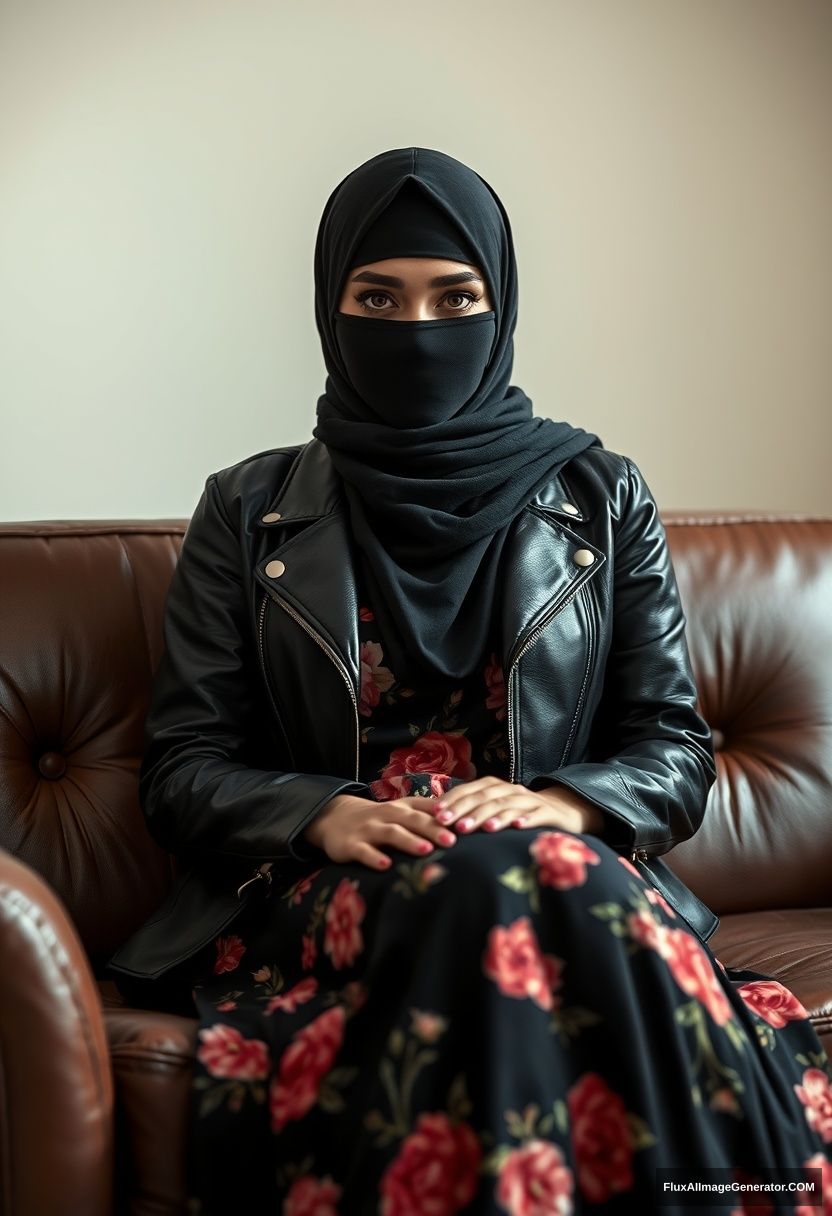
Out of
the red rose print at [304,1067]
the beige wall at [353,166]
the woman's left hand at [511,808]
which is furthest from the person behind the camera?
the beige wall at [353,166]

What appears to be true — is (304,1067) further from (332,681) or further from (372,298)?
(372,298)

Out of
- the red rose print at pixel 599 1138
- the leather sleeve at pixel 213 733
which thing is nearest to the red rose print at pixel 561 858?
the red rose print at pixel 599 1138

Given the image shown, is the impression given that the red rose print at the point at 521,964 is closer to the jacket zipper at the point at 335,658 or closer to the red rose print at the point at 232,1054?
the red rose print at the point at 232,1054

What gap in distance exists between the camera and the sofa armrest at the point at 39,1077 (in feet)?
3.13

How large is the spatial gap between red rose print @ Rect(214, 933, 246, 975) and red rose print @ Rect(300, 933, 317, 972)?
0.41ft

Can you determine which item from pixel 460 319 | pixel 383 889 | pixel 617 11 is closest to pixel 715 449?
pixel 617 11

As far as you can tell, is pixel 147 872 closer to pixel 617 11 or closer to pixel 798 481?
pixel 798 481

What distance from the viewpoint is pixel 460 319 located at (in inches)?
55.9

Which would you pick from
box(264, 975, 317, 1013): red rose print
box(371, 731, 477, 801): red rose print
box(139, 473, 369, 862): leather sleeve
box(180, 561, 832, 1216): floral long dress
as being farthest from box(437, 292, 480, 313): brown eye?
box(264, 975, 317, 1013): red rose print

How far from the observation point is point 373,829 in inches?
44.8

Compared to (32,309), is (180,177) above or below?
above

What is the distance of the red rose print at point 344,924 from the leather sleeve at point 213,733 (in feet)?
0.35

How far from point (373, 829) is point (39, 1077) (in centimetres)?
34

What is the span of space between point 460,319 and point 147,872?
2.45 ft
